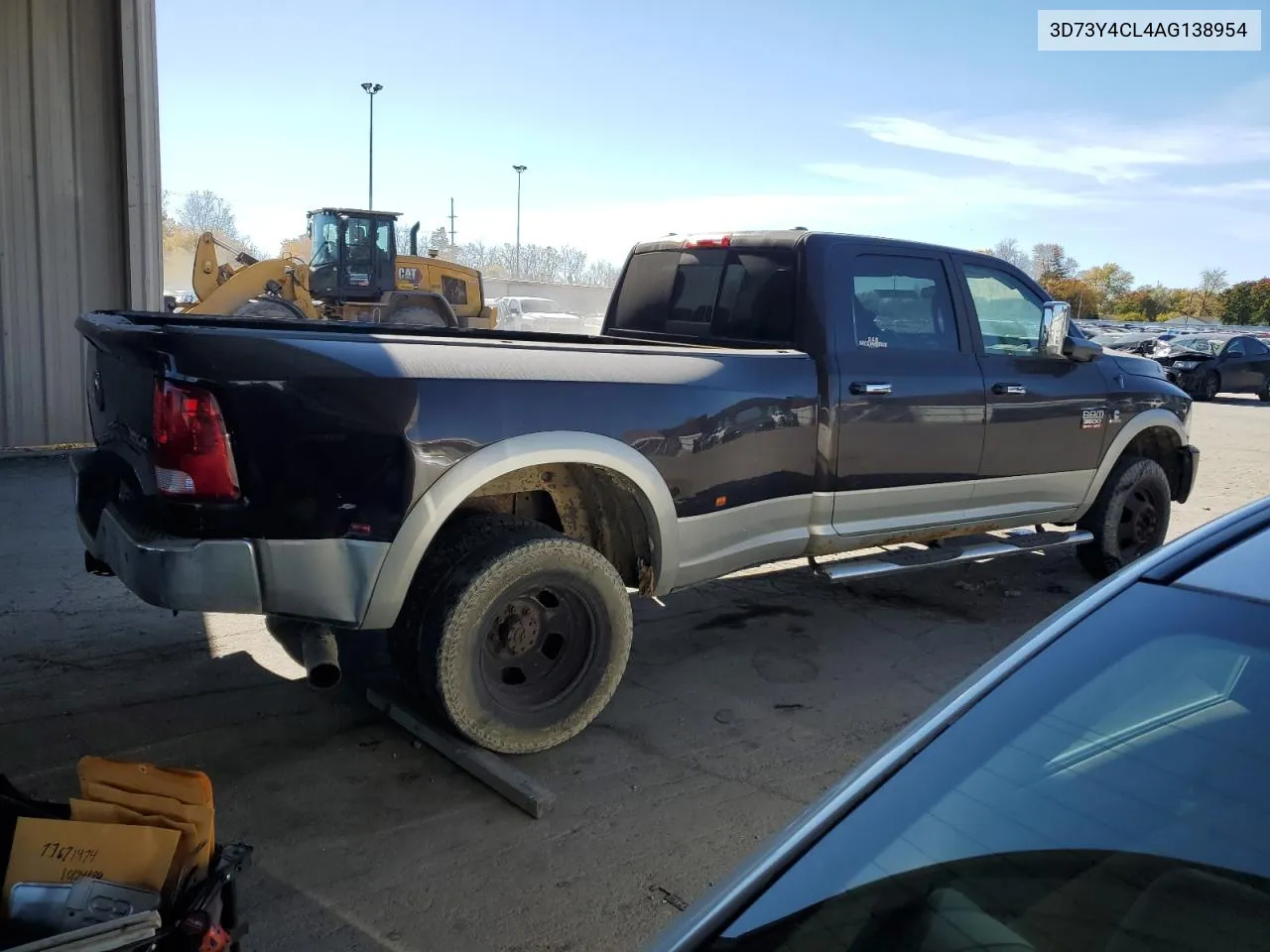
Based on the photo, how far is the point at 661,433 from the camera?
14.0ft

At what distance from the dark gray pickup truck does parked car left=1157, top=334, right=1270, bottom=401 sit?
21349mm

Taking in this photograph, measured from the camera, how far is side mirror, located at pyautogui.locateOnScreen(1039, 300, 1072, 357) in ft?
19.5

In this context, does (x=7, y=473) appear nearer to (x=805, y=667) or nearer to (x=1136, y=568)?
(x=805, y=667)

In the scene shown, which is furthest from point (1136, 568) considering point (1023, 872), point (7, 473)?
point (7, 473)

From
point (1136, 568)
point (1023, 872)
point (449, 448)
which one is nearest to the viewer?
point (1023, 872)

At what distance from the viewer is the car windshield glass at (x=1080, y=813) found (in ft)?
4.67

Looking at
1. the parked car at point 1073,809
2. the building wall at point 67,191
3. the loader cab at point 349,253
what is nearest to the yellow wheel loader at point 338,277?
the loader cab at point 349,253

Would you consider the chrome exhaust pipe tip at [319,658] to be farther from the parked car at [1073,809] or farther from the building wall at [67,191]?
the building wall at [67,191]

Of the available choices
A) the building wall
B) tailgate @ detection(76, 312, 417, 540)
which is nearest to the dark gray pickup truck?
tailgate @ detection(76, 312, 417, 540)

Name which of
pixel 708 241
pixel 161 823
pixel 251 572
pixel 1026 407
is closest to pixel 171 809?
pixel 161 823

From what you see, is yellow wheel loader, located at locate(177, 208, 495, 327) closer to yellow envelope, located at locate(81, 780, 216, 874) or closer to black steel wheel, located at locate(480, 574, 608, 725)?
black steel wheel, located at locate(480, 574, 608, 725)

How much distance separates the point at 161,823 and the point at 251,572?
40.2 inches

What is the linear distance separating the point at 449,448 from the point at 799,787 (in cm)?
179

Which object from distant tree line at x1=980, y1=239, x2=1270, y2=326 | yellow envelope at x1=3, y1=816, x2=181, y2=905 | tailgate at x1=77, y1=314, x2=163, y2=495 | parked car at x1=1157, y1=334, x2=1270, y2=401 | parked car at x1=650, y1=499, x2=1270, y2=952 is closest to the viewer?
parked car at x1=650, y1=499, x2=1270, y2=952
